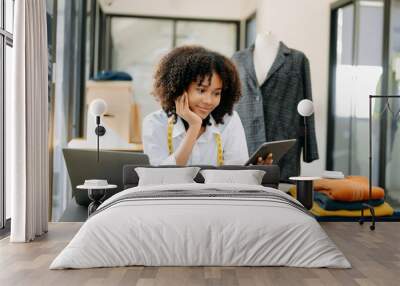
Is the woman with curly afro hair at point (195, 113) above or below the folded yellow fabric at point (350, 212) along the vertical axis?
above

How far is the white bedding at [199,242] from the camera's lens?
113 inches

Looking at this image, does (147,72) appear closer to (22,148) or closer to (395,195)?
(22,148)

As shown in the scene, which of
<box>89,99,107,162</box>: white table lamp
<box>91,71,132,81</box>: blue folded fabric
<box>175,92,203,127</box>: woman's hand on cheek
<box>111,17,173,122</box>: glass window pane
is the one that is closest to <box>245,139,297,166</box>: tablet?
<box>175,92,203,127</box>: woman's hand on cheek

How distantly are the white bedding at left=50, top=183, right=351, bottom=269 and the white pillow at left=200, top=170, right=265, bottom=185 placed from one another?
1.18 m

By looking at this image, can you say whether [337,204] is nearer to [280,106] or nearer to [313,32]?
[280,106]

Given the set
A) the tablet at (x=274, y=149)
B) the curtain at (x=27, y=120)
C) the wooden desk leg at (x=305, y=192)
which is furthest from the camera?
the wooden desk leg at (x=305, y=192)

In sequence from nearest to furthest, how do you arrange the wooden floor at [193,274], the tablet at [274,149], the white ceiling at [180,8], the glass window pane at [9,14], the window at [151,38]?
the wooden floor at [193,274] → the glass window pane at [9,14] → the tablet at [274,149] → the white ceiling at [180,8] → the window at [151,38]

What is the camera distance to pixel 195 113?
4711mm

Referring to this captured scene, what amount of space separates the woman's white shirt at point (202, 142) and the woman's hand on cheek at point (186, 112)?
2.5 inches

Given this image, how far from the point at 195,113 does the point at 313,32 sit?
5.35 ft

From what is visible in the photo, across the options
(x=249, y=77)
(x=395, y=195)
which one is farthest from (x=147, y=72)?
(x=395, y=195)

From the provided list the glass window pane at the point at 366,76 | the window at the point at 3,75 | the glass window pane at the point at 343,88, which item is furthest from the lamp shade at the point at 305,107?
the window at the point at 3,75

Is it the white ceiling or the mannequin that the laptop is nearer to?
the mannequin

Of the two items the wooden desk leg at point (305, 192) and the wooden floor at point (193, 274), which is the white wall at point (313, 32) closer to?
the wooden desk leg at point (305, 192)
